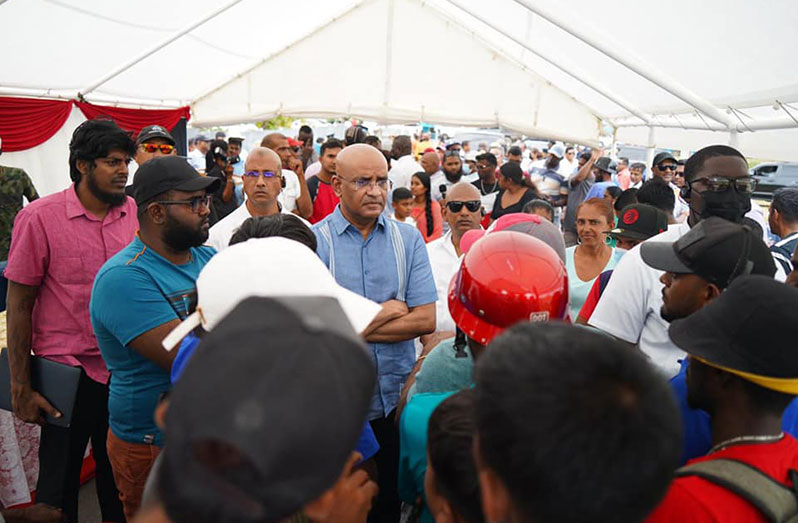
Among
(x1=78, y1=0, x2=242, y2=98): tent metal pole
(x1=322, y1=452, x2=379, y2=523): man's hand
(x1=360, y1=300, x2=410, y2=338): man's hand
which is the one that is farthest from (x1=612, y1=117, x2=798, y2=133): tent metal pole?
(x1=78, y1=0, x2=242, y2=98): tent metal pole

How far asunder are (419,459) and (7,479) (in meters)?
2.86

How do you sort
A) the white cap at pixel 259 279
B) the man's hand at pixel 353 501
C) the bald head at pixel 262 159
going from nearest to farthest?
1. the man's hand at pixel 353 501
2. the white cap at pixel 259 279
3. the bald head at pixel 262 159

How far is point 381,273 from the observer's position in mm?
2473

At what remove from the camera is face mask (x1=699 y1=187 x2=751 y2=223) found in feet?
8.74

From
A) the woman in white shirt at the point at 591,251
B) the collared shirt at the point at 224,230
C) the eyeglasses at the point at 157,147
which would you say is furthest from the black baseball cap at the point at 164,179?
the eyeglasses at the point at 157,147

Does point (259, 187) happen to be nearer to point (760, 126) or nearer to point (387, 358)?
point (387, 358)

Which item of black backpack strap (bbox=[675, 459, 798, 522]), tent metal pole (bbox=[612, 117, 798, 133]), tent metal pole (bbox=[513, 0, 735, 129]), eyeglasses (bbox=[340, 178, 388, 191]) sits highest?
tent metal pole (bbox=[513, 0, 735, 129])

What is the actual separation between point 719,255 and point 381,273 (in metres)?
1.37

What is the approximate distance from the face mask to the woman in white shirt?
72 cm

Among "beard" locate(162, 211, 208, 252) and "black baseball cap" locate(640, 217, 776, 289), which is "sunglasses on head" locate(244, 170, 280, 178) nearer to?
"beard" locate(162, 211, 208, 252)

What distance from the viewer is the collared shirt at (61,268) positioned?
2.52 m

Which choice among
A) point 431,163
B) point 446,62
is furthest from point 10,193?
point 446,62

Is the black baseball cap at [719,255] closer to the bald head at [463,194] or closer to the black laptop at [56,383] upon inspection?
the bald head at [463,194]

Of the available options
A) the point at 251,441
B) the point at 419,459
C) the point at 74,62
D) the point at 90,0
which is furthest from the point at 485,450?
the point at 74,62
